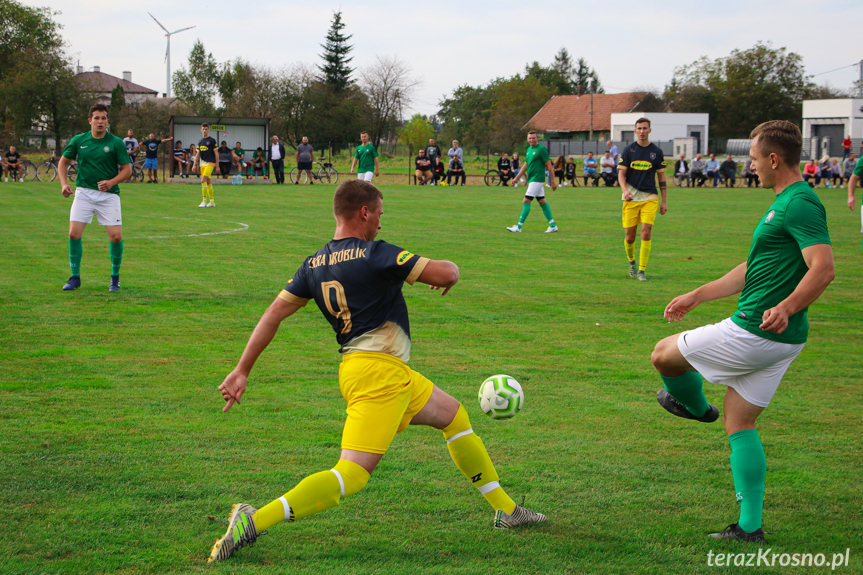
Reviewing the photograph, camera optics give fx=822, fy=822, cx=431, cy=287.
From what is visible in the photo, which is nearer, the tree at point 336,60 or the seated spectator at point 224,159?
the seated spectator at point 224,159

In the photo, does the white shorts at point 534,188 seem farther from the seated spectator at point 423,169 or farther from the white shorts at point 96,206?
the seated spectator at point 423,169

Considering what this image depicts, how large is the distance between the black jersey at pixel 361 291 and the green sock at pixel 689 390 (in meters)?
1.44

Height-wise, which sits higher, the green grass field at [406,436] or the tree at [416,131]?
the tree at [416,131]

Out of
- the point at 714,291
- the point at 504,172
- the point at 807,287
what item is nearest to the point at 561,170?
the point at 504,172

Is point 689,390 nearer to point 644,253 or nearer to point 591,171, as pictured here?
point 644,253

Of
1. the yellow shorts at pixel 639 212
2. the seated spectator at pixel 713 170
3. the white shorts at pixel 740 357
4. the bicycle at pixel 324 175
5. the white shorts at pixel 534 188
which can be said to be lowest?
the white shorts at pixel 740 357

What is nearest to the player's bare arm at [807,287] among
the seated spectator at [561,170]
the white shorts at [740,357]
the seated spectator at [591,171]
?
the white shorts at [740,357]

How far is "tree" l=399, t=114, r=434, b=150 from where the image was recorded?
81875mm

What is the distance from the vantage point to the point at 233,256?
14.0 metres

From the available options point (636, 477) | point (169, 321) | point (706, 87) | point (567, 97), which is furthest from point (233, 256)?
point (567, 97)

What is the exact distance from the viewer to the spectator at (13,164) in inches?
1433

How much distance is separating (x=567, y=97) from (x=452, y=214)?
8104 cm

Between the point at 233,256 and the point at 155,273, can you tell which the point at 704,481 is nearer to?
the point at 155,273

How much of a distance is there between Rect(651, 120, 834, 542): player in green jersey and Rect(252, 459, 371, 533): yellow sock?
1683 millimetres
